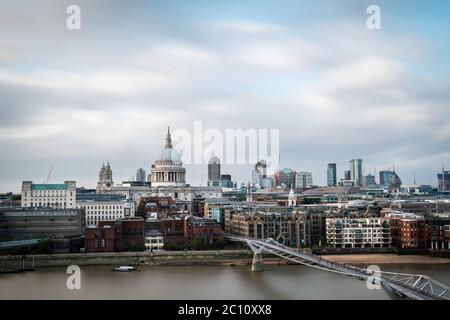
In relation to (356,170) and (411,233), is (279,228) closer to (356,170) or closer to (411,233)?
(411,233)

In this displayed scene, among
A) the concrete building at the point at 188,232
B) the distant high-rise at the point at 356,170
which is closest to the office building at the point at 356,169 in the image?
the distant high-rise at the point at 356,170

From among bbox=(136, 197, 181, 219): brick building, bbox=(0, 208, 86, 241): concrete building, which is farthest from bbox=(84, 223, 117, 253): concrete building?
bbox=(136, 197, 181, 219): brick building

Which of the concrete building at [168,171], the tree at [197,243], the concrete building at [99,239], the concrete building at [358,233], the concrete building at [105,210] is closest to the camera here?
the concrete building at [99,239]

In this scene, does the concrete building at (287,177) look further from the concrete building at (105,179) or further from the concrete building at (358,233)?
the concrete building at (358,233)

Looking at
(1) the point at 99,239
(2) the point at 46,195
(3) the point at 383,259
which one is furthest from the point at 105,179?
(3) the point at 383,259

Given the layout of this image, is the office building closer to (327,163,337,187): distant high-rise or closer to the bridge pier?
(327,163,337,187): distant high-rise
